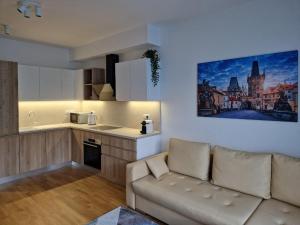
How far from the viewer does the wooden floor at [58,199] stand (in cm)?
279

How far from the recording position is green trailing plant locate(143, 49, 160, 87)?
3568 millimetres

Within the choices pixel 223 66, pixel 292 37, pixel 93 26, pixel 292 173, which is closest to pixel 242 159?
pixel 292 173

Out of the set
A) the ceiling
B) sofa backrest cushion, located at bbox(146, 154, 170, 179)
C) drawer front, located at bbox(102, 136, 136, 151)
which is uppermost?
the ceiling

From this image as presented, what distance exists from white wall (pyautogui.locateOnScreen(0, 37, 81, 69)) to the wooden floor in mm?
2345

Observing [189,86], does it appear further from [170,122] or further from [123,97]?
[123,97]

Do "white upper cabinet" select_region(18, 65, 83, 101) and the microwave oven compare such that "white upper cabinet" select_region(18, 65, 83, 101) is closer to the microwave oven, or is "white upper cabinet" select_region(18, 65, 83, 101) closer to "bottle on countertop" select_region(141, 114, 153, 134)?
the microwave oven

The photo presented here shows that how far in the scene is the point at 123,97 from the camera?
3918 mm

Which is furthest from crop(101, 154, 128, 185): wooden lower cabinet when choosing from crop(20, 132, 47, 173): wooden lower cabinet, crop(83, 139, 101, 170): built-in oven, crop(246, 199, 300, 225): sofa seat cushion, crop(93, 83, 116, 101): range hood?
crop(246, 199, 300, 225): sofa seat cushion

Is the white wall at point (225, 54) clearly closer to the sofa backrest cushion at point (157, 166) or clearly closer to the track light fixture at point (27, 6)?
the sofa backrest cushion at point (157, 166)

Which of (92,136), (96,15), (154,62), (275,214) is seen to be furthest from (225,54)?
(92,136)

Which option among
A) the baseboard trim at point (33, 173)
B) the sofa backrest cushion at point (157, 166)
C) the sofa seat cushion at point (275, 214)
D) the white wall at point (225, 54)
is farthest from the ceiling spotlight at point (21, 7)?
the sofa seat cushion at point (275, 214)

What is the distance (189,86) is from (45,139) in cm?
293

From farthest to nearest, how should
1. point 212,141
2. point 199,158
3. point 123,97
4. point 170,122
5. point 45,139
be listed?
point 45,139 → point 123,97 → point 170,122 → point 212,141 → point 199,158

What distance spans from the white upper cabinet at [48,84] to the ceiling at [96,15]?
0.72 m
